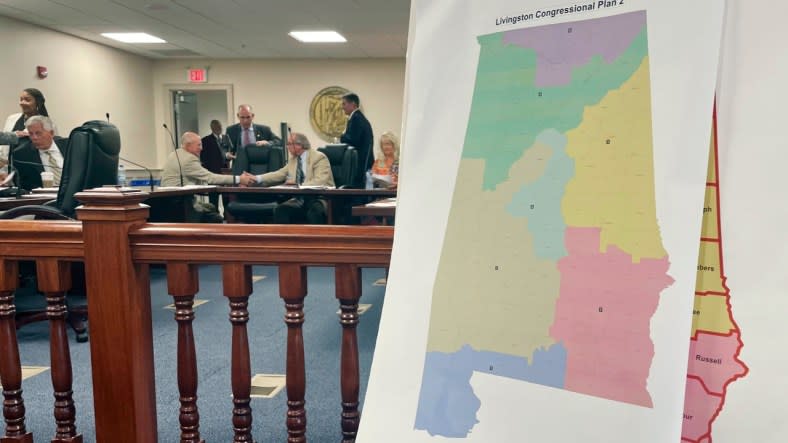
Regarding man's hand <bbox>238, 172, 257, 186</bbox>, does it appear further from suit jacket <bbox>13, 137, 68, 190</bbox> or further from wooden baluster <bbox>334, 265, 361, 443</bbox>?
wooden baluster <bbox>334, 265, 361, 443</bbox>

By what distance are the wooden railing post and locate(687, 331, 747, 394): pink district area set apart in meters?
0.95

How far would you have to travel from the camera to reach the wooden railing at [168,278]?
43.7 inches

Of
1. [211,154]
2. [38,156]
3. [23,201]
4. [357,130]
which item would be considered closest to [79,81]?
[211,154]

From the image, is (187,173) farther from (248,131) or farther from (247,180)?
(248,131)

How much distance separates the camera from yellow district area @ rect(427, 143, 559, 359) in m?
0.67

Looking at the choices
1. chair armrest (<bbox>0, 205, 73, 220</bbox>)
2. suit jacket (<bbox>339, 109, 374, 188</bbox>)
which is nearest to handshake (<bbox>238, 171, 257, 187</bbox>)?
suit jacket (<bbox>339, 109, 374, 188</bbox>)

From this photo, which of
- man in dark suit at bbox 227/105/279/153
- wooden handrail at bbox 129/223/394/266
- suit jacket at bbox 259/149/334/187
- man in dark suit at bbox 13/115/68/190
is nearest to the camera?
wooden handrail at bbox 129/223/394/266

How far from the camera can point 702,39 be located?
597 mm

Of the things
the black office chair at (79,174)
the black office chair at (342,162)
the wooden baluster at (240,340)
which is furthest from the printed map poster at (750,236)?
the black office chair at (342,162)

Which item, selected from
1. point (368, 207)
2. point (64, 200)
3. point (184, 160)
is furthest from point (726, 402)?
point (184, 160)

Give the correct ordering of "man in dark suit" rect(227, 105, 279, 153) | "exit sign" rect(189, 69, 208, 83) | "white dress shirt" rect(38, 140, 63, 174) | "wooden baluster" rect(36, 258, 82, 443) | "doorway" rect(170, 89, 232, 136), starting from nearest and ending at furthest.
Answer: "wooden baluster" rect(36, 258, 82, 443), "white dress shirt" rect(38, 140, 63, 174), "man in dark suit" rect(227, 105, 279, 153), "exit sign" rect(189, 69, 208, 83), "doorway" rect(170, 89, 232, 136)

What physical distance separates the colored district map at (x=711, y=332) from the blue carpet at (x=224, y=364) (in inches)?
56.9

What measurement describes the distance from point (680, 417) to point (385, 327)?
335 millimetres

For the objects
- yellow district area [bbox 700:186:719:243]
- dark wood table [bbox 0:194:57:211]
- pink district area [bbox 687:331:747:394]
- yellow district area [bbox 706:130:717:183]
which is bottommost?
dark wood table [bbox 0:194:57:211]
